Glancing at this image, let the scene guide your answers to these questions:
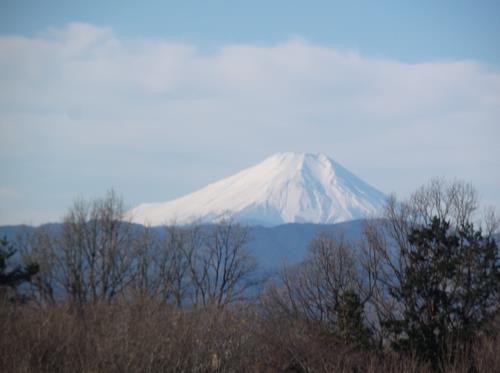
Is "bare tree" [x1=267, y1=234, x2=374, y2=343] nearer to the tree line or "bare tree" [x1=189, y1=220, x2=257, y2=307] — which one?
the tree line

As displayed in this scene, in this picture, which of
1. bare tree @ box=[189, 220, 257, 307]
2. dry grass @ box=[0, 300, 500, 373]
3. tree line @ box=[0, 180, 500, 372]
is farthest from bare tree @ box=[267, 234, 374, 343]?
dry grass @ box=[0, 300, 500, 373]

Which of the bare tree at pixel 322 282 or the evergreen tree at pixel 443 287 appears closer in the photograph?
the evergreen tree at pixel 443 287

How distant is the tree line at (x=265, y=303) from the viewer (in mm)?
16672

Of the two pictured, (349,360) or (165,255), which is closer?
(349,360)

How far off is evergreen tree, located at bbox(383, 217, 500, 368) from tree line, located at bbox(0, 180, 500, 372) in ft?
0.22

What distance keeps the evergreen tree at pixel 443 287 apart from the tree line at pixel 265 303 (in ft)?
0.22

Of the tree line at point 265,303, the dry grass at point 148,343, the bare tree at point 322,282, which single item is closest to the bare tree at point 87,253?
the tree line at point 265,303

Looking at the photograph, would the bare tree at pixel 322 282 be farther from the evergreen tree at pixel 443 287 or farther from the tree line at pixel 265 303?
the evergreen tree at pixel 443 287

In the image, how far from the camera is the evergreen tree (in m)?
30.0

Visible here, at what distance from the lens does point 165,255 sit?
47.2m

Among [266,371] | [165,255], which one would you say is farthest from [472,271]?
[165,255]

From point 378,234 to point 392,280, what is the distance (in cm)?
353

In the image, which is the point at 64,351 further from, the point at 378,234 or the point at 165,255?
the point at 165,255

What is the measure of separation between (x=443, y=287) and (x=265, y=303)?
1024cm
